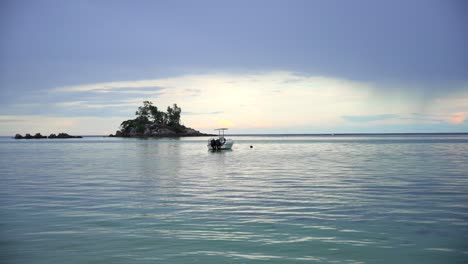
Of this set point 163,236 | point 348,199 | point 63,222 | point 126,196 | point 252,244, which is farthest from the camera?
Answer: point 126,196

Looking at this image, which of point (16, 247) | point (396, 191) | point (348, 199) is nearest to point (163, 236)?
point (16, 247)

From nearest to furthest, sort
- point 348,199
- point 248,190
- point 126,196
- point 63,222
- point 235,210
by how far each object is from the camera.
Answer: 1. point 63,222
2. point 235,210
3. point 348,199
4. point 126,196
5. point 248,190

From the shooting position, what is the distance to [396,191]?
24.2 m

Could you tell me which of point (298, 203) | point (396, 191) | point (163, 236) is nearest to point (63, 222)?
point (163, 236)

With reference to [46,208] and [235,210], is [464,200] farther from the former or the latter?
[46,208]

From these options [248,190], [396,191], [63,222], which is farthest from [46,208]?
[396,191]

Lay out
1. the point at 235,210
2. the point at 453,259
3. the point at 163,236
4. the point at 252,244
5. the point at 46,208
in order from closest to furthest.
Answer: the point at 453,259, the point at 252,244, the point at 163,236, the point at 235,210, the point at 46,208

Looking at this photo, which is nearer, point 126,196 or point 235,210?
point 235,210

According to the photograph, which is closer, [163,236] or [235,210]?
[163,236]

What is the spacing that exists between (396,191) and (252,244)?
591 inches

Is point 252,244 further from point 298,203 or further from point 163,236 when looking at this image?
point 298,203

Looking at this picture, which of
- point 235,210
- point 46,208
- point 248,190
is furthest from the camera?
point 248,190

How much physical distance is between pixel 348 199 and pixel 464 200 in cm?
615

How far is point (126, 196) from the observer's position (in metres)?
23.2
